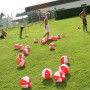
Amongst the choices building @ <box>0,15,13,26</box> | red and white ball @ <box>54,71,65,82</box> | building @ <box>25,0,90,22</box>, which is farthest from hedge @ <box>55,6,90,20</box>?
red and white ball @ <box>54,71,65,82</box>

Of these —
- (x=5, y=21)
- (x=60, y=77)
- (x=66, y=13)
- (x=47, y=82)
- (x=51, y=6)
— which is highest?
(x=51, y=6)

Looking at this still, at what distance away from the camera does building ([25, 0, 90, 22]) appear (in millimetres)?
39406

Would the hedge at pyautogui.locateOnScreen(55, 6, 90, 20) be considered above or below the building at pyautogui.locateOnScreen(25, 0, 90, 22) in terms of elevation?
below

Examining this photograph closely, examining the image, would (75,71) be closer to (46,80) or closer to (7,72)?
(46,80)

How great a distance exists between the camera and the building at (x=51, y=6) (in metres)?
39.4

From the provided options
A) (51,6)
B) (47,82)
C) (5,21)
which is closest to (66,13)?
(51,6)

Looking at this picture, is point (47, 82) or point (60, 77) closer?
point (60, 77)

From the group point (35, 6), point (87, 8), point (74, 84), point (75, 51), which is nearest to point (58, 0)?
point (35, 6)

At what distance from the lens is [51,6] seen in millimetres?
44594

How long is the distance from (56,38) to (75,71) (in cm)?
496

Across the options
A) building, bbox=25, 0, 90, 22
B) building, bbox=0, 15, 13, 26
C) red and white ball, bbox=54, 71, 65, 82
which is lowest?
red and white ball, bbox=54, 71, 65, 82

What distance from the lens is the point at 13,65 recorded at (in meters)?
5.98

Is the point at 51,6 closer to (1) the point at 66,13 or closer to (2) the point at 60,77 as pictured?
(1) the point at 66,13

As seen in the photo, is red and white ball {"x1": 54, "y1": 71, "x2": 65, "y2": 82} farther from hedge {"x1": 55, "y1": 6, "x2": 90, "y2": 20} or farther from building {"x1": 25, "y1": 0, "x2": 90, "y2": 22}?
building {"x1": 25, "y1": 0, "x2": 90, "y2": 22}
